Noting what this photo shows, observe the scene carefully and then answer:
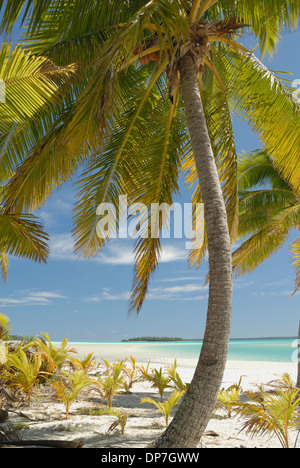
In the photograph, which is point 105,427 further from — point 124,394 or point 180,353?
point 180,353

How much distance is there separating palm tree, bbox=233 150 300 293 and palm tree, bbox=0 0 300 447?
3.46 metres

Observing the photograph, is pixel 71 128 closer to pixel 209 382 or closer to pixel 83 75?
pixel 83 75

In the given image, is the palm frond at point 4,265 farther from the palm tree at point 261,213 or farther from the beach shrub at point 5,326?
the palm tree at point 261,213

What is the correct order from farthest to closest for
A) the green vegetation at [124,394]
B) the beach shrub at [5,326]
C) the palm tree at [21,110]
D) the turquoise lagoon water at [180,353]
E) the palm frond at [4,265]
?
the turquoise lagoon water at [180,353], the palm frond at [4,265], the beach shrub at [5,326], the green vegetation at [124,394], the palm tree at [21,110]

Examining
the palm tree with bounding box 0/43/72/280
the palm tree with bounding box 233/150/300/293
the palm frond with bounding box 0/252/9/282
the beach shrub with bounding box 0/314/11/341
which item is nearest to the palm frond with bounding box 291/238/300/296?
the palm tree with bounding box 233/150/300/293

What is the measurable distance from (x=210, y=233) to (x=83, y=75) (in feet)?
12.0

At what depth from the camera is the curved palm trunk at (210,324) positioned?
4027mm

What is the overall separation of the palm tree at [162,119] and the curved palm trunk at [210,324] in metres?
0.01

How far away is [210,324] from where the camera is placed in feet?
14.0

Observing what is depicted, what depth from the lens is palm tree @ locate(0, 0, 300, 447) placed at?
4438mm

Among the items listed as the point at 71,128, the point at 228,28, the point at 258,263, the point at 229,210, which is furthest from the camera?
the point at 258,263

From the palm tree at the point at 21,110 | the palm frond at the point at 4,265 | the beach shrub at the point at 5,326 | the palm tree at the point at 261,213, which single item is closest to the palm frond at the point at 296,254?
the palm tree at the point at 261,213

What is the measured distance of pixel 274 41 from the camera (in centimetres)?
777
